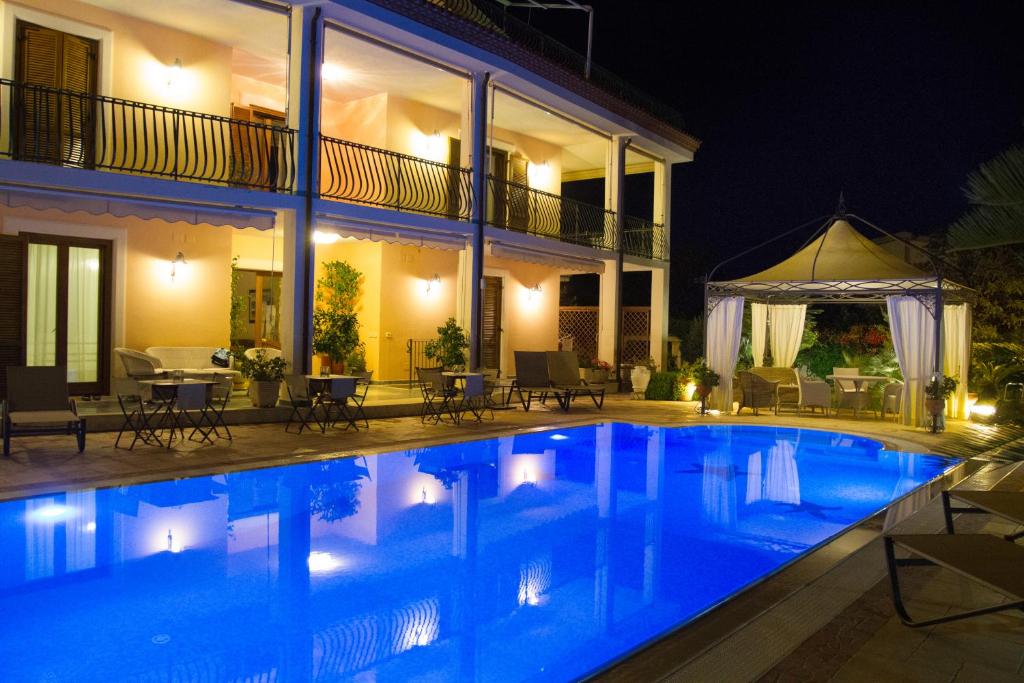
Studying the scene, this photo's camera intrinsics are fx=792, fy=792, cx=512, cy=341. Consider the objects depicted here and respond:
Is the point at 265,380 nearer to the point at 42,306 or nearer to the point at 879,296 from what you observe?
the point at 42,306

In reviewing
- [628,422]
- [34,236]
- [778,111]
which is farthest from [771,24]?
[34,236]

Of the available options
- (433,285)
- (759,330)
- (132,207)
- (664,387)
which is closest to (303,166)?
(132,207)

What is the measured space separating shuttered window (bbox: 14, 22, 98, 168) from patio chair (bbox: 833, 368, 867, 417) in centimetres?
1181

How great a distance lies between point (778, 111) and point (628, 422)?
25009 mm

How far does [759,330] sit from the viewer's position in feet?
49.3

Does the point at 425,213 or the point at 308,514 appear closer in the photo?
the point at 308,514

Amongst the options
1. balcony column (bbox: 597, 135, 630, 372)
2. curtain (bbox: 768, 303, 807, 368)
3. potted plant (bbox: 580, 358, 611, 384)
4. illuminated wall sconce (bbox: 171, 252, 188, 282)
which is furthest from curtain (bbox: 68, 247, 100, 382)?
curtain (bbox: 768, 303, 807, 368)

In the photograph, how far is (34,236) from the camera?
33.2 feet

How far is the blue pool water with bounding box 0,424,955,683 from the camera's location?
12.1 feet

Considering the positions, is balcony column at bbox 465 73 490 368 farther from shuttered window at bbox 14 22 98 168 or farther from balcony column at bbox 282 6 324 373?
shuttered window at bbox 14 22 98 168

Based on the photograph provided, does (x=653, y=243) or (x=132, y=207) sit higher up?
(x=653, y=243)

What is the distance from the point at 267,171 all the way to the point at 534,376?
16.8ft

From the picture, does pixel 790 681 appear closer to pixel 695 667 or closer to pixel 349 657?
pixel 695 667

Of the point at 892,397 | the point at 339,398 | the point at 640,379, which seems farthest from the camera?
the point at 640,379
